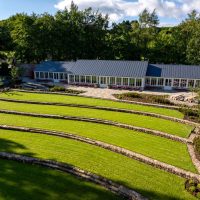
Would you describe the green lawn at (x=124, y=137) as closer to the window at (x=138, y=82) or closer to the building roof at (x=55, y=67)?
the window at (x=138, y=82)

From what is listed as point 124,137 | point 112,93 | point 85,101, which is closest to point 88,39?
point 112,93

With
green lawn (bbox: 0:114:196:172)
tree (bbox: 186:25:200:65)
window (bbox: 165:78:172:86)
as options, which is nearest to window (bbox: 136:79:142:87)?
window (bbox: 165:78:172:86)

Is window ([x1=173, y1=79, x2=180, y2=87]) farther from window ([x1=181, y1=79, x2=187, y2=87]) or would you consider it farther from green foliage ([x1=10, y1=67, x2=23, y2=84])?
green foliage ([x1=10, y1=67, x2=23, y2=84])

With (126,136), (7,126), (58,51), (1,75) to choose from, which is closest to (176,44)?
(58,51)

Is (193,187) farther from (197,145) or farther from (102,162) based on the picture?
(197,145)

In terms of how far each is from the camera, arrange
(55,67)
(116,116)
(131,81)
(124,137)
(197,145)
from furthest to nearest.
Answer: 1. (55,67)
2. (131,81)
3. (116,116)
4. (124,137)
5. (197,145)

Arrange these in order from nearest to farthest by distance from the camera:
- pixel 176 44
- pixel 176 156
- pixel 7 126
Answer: pixel 176 156
pixel 7 126
pixel 176 44

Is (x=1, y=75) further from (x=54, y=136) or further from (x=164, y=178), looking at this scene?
(x=164, y=178)
